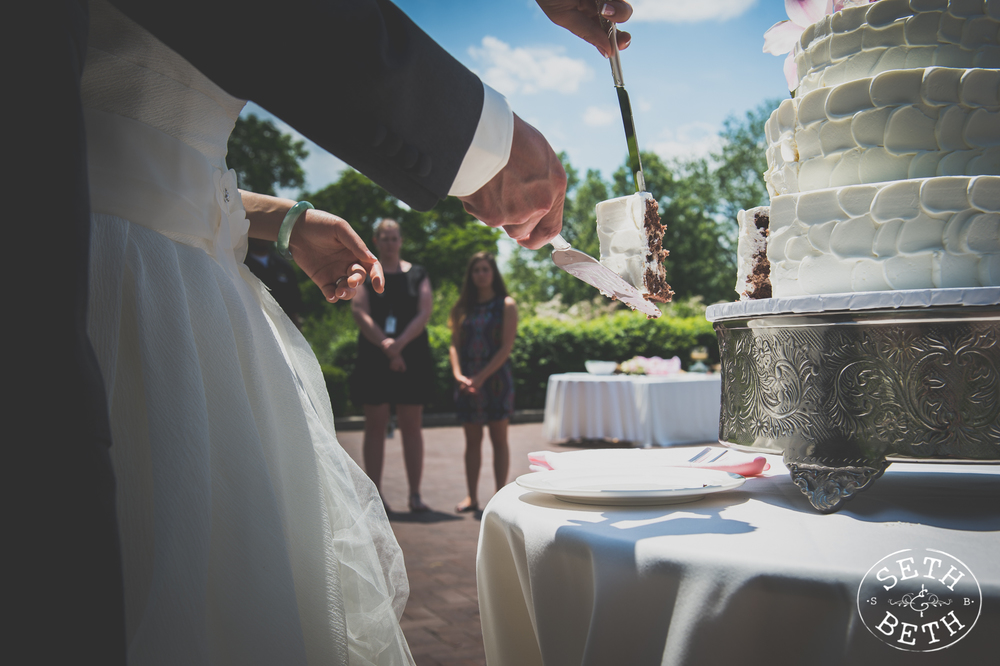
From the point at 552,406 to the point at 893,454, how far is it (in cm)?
981

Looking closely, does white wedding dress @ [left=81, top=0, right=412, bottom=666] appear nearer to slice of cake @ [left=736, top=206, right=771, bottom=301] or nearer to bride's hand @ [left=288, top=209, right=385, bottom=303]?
Result: bride's hand @ [left=288, top=209, right=385, bottom=303]

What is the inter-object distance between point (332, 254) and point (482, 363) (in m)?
4.57

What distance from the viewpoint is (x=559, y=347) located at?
640 inches

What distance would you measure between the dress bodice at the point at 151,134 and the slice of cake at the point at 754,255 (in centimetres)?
129

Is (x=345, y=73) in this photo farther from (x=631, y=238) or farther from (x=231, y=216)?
(x=631, y=238)

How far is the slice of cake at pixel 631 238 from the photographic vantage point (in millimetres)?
1468

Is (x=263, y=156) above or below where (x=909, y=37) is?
above

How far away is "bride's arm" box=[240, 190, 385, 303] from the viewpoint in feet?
5.37

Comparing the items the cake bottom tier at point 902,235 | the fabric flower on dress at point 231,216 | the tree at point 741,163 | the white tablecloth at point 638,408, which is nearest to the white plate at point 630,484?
the cake bottom tier at point 902,235

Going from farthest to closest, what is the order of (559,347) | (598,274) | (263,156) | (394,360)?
(263,156) → (559,347) → (394,360) → (598,274)

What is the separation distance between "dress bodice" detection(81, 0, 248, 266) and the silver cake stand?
1130 millimetres

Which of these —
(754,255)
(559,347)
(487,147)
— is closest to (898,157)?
(754,255)

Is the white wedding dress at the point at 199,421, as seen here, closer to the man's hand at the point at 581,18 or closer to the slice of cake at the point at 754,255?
the man's hand at the point at 581,18

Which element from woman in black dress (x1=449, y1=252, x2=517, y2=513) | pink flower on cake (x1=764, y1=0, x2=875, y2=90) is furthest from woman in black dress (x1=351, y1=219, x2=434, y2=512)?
pink flower on cake (x1=764, y1=0, x2=875, y2=90)
